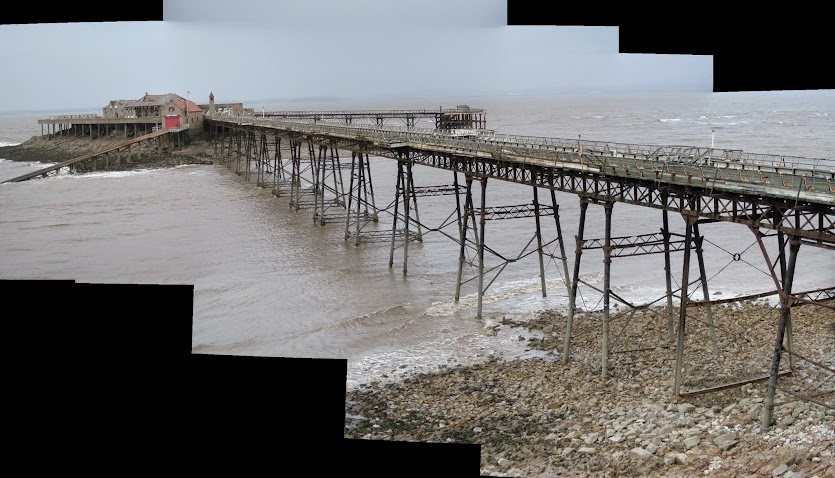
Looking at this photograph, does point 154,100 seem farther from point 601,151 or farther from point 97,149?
point 601,151

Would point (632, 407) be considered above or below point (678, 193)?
below

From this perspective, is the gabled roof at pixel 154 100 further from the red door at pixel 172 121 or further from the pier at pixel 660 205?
the pier at pixel 660 205

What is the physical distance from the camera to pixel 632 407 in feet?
48.3

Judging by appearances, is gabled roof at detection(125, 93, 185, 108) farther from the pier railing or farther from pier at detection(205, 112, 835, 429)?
pier at detection(205, 112, 835, 429)

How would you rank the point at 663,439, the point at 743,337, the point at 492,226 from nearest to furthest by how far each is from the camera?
1. the point at 663,439
2. the point at 743,337
3. the point at 492,226

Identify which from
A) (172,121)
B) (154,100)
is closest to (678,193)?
(172,121)

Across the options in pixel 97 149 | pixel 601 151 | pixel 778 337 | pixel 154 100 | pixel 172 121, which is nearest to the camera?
pixel 778 337

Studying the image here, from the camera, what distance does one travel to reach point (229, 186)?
57062 millimetres

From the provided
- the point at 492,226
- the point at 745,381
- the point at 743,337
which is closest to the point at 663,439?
the point at 745,381

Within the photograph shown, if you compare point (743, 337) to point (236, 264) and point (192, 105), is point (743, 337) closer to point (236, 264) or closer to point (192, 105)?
point (236, 264)

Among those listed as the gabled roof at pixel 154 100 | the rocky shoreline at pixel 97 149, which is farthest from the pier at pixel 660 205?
the gabled roof at pixel 154 100

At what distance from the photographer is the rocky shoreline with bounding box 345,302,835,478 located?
1189 cm

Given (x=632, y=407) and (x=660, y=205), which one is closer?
(x=632, y=407)

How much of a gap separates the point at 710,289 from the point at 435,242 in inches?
514
